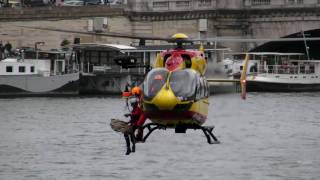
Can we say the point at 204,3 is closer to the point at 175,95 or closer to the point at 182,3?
the point at 182,3

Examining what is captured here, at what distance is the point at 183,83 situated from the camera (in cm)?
4669

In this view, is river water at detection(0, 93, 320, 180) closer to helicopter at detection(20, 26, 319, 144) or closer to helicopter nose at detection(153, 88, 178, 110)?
helicopter at detection(20, 26, 319, 144)

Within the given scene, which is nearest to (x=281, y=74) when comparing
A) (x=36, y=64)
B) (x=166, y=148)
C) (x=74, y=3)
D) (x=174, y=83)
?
(x=36, y=64)

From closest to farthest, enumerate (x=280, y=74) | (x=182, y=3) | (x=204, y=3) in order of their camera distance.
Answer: (x=280, y=74), (x=204, y=3), (x=182, y=3)

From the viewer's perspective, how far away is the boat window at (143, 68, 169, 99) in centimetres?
4616

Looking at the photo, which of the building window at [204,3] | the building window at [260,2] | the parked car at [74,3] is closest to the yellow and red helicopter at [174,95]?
the building window at [260,2]

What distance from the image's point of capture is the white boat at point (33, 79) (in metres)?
112

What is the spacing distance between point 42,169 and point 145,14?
81.5 meters

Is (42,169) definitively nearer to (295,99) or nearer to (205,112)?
(205,112)

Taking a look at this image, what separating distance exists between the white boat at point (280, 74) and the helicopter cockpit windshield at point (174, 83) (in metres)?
77.5

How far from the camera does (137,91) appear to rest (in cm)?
4850

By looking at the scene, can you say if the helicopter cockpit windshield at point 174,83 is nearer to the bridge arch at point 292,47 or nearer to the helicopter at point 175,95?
the helicopter at point 175,95

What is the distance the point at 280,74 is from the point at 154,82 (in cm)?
8172

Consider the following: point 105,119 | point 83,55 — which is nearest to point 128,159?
point 105,119
